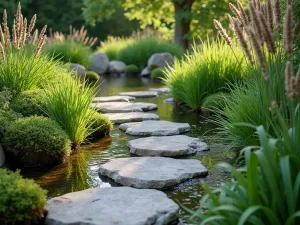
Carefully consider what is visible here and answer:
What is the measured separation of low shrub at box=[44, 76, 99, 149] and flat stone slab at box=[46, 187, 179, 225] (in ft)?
5.91

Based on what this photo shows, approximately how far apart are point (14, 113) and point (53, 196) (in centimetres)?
200

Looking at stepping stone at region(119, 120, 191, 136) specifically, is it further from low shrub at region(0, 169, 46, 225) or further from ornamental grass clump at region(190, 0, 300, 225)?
ornamental grass clump at region(190, 0, 300, 225)

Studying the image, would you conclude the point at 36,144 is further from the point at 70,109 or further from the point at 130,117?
the point at 130,117

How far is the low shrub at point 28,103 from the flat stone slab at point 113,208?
7.74 feet

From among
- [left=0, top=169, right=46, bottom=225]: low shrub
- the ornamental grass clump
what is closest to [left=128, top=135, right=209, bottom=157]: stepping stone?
[left=0, top=169, right=46, bottom=225]: low shrub

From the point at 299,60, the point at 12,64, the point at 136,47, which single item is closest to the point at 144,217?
the point at 299,60

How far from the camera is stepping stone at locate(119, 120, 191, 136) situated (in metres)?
5.83

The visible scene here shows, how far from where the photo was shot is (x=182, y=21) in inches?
743

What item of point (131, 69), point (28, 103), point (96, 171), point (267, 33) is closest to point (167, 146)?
point (96, 171)

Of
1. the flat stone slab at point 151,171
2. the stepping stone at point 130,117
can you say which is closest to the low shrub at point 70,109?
the flat stone slab at point 151,171

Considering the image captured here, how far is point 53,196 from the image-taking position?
361 centimetres

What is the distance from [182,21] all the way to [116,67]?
321cm

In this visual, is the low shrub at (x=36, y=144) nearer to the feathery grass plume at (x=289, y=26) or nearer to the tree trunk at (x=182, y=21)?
the feathery grass plume at (x=289, y=26)

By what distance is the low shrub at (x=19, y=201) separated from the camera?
9.20ft
